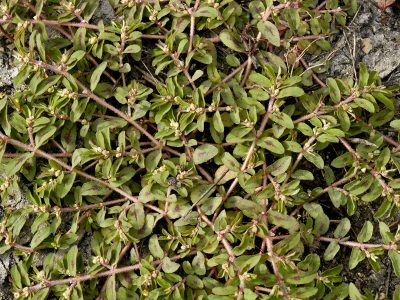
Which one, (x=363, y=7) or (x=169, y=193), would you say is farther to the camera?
(x=363, y=7)

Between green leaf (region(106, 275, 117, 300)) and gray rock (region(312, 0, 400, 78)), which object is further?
gray rock (region(312, 0, 400, 78))

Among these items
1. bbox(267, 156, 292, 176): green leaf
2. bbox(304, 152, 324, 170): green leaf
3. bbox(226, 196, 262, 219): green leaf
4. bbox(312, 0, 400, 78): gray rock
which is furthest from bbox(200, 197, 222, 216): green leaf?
bbox(312, 0, 400, 78): gray rock

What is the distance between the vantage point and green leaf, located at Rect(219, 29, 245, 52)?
3467mm

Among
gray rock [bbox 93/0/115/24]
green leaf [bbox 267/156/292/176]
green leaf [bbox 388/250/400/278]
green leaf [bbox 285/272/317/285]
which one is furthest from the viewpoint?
gray rock [bbox 93/0/115/24]

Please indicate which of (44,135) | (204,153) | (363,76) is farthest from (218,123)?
(44,135)

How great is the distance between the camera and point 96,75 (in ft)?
11.2

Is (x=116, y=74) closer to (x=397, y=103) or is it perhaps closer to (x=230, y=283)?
(x=230, y=283)

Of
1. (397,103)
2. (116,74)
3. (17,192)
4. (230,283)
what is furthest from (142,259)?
(397,103)

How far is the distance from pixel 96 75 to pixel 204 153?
31.2 inches

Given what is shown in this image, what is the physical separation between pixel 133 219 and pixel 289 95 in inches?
45.2

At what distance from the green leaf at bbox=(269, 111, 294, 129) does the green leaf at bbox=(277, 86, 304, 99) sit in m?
0.10

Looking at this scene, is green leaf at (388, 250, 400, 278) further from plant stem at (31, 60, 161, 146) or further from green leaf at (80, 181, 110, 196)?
green leaf at (80, 181, 110, 196)

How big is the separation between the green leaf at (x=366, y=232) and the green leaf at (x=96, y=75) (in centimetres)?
176

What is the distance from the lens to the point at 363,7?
384 centimetres
